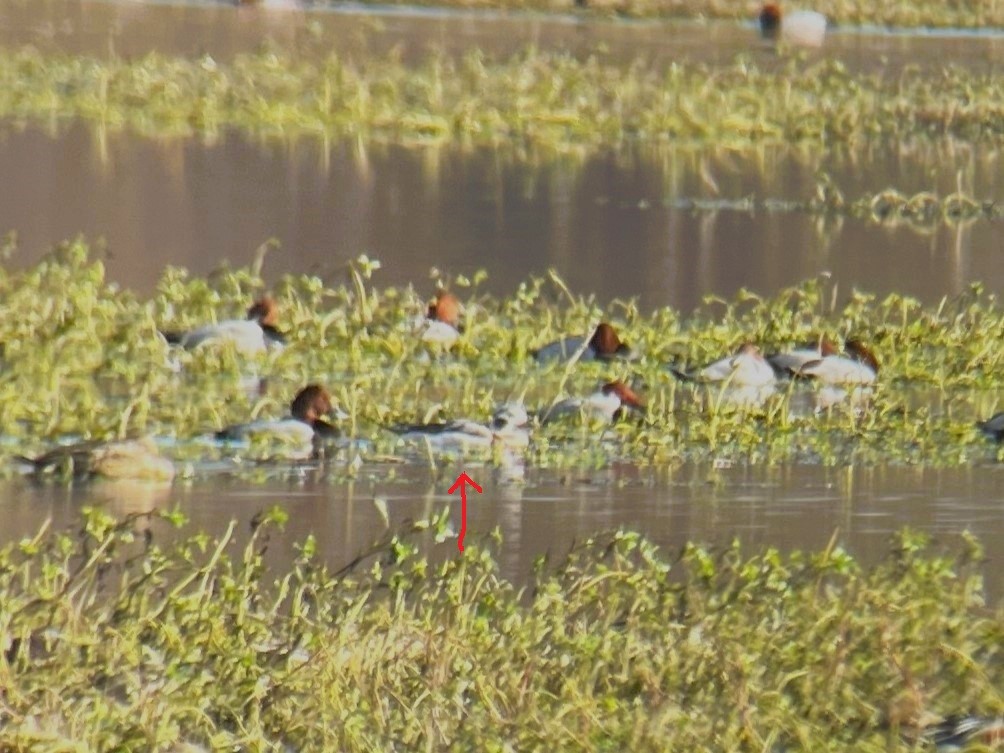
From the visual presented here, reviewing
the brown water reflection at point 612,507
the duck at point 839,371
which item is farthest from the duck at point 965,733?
the duck at point 839,371

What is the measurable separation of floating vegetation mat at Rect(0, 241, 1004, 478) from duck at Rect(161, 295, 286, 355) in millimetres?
54

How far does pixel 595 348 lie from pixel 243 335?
1.25m

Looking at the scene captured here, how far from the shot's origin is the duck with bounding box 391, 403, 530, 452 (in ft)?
29.9

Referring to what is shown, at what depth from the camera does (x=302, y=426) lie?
9094 millimetres

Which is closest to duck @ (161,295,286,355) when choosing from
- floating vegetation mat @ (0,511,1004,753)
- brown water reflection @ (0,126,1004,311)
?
brown water reflection @ (0,126,1004,311)

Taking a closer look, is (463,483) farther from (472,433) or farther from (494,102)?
(494,102)

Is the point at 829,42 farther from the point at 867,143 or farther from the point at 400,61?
the point at 867,143

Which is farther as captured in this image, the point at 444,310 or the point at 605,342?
the point at 444,310

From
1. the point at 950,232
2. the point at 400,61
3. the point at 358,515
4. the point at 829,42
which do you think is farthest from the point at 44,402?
the point at 829,42

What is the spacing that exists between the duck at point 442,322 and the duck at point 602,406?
4.61 ft

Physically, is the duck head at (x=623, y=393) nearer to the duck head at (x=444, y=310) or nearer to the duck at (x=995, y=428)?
the duck at (x=995, y=428)

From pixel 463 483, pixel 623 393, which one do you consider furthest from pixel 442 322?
pixel 463 483

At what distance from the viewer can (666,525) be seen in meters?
8.07

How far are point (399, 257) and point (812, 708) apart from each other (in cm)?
1001
